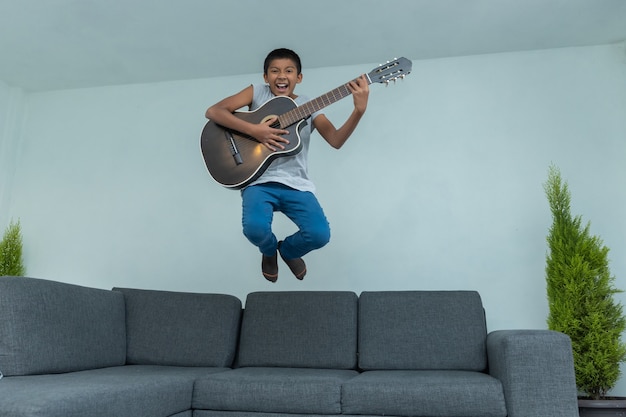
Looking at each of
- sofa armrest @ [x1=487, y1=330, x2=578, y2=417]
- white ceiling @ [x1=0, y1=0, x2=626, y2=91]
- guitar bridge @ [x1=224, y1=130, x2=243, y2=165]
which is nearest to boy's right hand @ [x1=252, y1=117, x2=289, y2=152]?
guitar bridge @ [x1=224, y1=130, x2=243, y2=165]

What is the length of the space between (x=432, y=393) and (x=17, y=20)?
11.4ft

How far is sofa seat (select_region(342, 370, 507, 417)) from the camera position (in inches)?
85.2

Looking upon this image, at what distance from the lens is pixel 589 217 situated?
Result: 357 centimetres

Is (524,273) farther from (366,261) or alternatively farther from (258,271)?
(258,271)

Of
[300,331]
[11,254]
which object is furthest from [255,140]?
[11,254]

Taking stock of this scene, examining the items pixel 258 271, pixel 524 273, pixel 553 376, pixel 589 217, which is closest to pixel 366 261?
pixel 258 271

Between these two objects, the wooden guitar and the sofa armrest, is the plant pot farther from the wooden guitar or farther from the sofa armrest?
the wooden guitar

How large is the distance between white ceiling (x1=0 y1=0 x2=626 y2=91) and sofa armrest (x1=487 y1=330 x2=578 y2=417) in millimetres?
2163

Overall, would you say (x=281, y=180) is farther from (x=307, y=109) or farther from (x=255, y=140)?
(x=307, y=109)

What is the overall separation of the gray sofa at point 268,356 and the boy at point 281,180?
1.60ft

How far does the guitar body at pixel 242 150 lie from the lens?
2354 millimetres

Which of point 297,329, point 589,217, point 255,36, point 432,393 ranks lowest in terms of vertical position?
point 432,393

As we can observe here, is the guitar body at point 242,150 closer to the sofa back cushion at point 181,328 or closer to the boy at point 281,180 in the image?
the boy at point 281,180

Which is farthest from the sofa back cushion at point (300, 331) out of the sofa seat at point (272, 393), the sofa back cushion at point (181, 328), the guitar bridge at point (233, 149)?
the guitar bridge at point (233, 149)
